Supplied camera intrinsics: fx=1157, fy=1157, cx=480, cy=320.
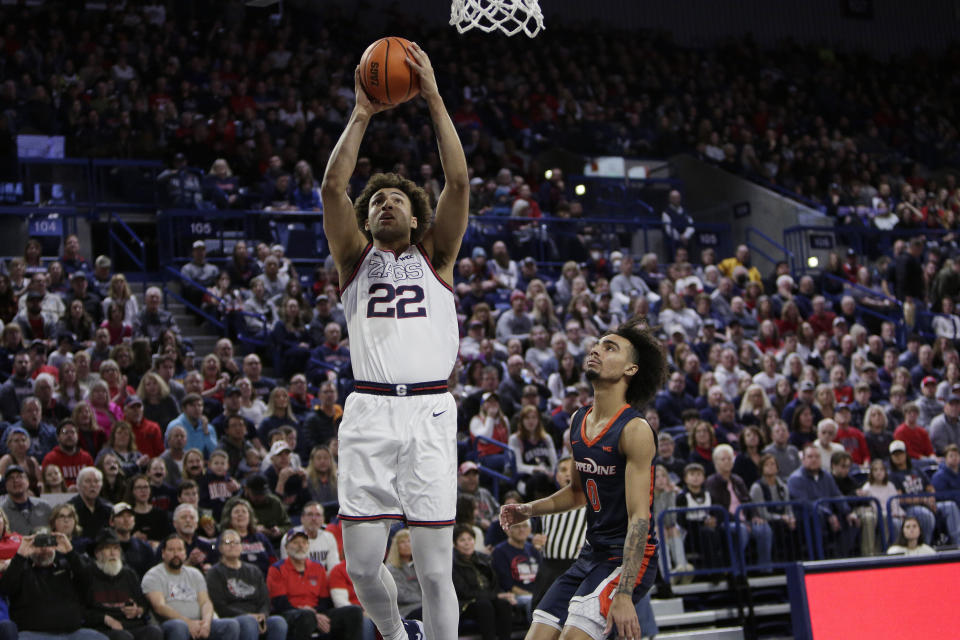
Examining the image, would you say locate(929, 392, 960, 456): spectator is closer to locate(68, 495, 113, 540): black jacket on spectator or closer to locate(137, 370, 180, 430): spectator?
locate(137, 370, 180, 430): spectator

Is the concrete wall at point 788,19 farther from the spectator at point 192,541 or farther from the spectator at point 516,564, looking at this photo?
the spectator at point 192,541

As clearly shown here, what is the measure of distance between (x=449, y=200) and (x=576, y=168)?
54.4 ft

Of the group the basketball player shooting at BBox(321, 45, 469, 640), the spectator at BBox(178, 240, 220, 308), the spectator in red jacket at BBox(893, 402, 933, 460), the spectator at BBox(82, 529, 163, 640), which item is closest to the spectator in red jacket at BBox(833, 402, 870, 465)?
the spectator in red jacket at BBox(893, 402, 933, 460)

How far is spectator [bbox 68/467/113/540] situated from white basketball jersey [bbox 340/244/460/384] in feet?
15.2

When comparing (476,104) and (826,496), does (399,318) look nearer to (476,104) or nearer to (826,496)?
(826,496)

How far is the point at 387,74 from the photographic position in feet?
16.8

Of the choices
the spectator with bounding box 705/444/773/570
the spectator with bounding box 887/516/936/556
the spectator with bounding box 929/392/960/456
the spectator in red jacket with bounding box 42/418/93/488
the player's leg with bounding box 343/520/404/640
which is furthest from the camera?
the spectator with bounding box 929/392/960/456

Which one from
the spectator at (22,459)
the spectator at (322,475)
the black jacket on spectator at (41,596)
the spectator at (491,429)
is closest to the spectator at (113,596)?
the black jacket on spectator at (41,596)

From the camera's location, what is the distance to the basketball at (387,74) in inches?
202

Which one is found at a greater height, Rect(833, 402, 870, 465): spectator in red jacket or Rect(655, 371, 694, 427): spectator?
Rect(655, 371, 694, 427): spectator

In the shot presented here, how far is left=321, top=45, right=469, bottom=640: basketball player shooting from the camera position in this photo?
5.13m

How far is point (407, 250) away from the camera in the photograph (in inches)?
214

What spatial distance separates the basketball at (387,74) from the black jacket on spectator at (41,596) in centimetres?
504

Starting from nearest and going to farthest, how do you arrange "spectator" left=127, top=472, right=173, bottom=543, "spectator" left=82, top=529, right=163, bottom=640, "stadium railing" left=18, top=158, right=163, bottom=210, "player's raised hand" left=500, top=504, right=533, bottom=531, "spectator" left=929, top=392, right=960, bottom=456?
"player's raised hand" left=500, top=504, right=533, bottom=531 < "spectator" left=82, top=529, right=163, bottom=640 < "spectator" left=127, top=472, right=173, bottom=543 < "spectator" left=929, top=392, right=960, bottom=456 < "stadium railing" left=18, top=158, right=163, bottom=210
